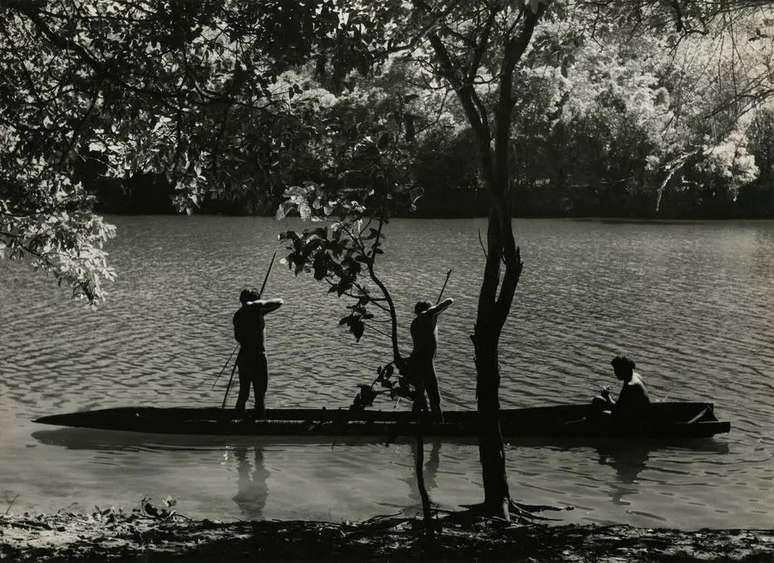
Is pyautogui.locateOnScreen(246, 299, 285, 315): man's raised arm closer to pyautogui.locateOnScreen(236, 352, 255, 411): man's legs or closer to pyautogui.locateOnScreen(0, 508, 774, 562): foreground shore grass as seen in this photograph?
pyautogui.locateOnScreen(236, 352, 255, 411): man's legs

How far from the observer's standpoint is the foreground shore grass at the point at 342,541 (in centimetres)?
741

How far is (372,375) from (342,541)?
13079 millimetres

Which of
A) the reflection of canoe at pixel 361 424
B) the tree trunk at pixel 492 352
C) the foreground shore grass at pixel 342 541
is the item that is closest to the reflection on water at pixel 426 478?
the reflection of canoe at pixel 361 424

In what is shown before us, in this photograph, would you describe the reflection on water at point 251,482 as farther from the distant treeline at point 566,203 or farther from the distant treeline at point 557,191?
the distant treeline at point 557,191

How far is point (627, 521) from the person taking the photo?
1128 centimetres

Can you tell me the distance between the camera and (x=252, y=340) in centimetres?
1476

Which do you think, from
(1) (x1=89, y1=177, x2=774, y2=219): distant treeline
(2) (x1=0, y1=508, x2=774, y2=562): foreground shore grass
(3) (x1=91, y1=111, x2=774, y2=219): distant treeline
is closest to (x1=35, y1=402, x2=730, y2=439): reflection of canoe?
(2) (x1=0, y1=508, x2=774, y2=562): foreground shore grass

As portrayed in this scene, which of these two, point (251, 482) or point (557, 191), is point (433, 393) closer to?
point (251, 482)

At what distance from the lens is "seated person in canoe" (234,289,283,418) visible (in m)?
14.5

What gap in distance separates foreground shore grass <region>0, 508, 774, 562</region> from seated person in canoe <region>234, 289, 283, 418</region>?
221 inches

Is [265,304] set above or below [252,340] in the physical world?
above

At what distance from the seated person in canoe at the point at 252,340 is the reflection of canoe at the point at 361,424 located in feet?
1.55

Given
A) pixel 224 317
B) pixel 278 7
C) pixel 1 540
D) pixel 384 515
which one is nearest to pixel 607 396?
pixel 384 515

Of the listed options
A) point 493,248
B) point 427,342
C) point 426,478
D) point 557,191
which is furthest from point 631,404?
point 557,191
